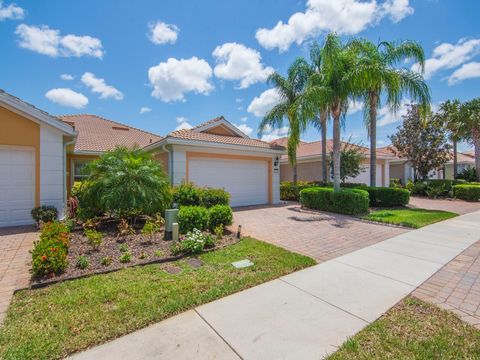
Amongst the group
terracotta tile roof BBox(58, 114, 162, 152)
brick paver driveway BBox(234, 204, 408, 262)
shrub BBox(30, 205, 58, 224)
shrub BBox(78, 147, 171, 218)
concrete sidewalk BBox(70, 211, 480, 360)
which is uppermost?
terracotta tile roof BBox(58, 114, 162, 152)

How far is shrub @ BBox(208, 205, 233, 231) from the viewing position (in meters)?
7.10

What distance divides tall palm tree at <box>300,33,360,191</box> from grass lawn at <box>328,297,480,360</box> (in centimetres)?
870

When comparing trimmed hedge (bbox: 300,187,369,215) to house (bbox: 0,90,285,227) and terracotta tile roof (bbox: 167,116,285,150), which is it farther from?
terracotta tile roof (bbox: 167,116,285,150)

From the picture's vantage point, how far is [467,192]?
54.1ft

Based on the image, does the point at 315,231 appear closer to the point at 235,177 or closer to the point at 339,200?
the point at 339,200

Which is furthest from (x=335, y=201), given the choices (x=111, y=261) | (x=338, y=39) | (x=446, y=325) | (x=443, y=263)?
(x=111, y=261)

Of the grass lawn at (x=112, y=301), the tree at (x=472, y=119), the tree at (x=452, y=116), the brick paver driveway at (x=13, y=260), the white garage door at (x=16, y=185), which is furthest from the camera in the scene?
the tree at (x=452, y=116)

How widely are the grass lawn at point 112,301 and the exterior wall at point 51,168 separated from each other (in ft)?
18.9

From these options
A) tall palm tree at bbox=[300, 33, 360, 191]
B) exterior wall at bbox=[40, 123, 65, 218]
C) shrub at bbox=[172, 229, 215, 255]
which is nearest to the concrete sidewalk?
shrub at bbox=[172, 229, 215, 255]

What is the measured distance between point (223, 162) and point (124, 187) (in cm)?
612

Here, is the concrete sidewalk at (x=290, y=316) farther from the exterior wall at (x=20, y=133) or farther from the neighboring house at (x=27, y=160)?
the exterior wall at (x=20, y=133)

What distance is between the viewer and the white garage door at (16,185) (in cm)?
771

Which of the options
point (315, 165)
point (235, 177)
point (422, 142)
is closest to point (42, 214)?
point (235, 177)

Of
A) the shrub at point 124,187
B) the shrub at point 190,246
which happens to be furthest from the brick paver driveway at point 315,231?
the shrub at point 124,187
